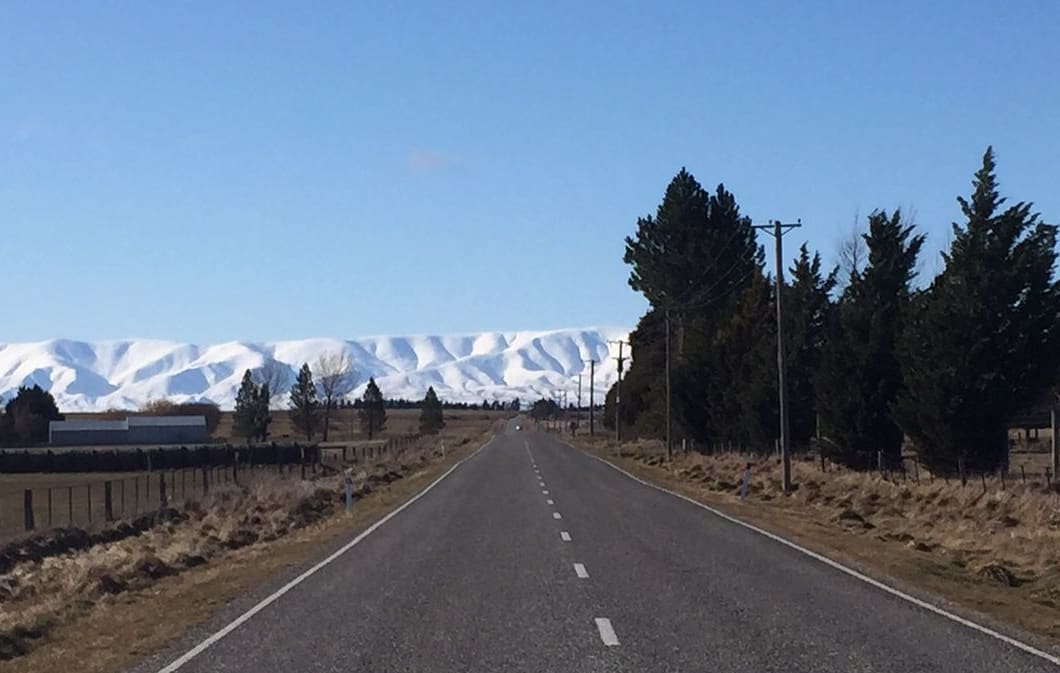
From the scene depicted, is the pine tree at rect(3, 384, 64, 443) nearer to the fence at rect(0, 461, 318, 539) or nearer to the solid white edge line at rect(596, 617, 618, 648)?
the fence at rect(0, 461, 318, 539)

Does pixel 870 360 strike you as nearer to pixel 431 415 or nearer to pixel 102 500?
pixel 102 500

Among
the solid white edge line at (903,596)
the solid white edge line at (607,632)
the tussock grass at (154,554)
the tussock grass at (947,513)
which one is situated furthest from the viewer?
the tussock grass at (947,513)

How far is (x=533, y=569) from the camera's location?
835 inches

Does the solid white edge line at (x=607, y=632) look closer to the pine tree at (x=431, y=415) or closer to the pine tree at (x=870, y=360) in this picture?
the pine tree at (x=870, y=360)

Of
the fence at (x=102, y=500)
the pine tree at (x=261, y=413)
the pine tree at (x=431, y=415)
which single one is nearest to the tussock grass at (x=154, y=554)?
the fence at (x=102, y=500)

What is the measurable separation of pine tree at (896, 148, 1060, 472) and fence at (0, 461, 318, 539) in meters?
23.9

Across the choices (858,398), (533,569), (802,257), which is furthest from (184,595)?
(802,257)

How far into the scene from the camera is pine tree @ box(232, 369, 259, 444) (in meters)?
147

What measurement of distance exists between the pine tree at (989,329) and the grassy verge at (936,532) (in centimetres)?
339

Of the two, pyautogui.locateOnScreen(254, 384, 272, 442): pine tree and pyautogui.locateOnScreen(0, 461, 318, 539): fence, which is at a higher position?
pyautogui.locateOnScreen(254, 384, 272, 442): pine tree

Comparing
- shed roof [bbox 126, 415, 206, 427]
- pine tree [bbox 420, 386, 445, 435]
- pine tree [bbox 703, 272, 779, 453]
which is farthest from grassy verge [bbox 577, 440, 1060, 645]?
pine tree [bbox 420, 386, 445, 435]

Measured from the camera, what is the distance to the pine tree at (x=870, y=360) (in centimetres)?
5175

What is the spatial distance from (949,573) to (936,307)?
22.9 m

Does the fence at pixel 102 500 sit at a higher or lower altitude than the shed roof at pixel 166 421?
lower
